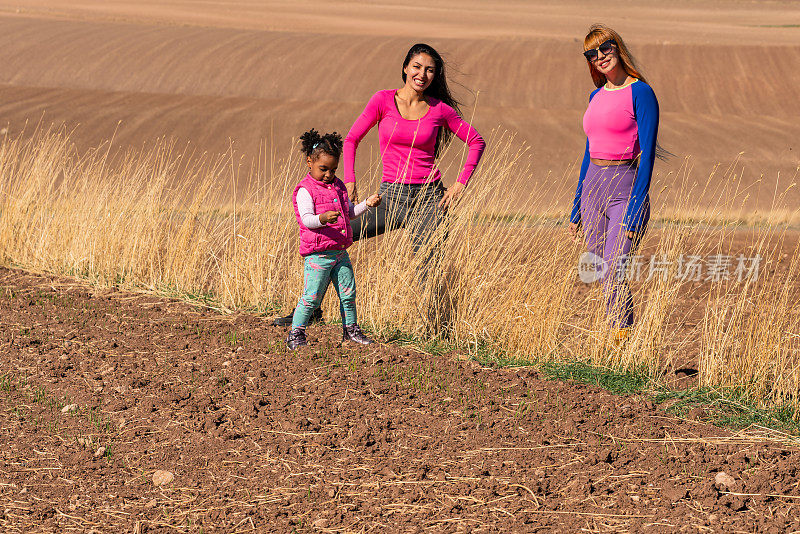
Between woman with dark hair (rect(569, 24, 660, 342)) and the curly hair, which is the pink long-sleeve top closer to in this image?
the curly hair

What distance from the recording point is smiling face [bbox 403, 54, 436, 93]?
17.3ft

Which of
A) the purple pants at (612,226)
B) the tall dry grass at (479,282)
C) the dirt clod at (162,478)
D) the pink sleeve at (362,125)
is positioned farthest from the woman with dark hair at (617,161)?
the dirt clod at (162,478)

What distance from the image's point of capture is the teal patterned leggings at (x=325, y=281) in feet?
16.5

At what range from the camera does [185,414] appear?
4359mm

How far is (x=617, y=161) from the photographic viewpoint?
5062 mm

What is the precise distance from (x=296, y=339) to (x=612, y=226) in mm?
1964

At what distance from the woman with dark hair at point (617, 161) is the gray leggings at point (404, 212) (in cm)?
91

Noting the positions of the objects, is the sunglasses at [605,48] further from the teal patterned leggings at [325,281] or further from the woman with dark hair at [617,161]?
the teal patterned leggings at [325,281]

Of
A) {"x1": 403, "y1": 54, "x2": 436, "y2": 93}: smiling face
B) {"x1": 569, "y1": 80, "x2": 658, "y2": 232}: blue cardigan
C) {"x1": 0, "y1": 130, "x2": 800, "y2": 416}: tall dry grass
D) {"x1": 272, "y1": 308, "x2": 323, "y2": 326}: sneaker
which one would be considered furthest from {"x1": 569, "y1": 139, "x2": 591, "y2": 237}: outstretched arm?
{"x1": 272, "y1": 308, "x2": 323, "y2": 326}: sneaker

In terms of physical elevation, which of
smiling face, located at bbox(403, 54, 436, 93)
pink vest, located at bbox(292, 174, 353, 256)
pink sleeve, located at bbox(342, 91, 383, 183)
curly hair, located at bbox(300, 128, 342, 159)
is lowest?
pink vest, located at bbox(292, 174, 353, 256)

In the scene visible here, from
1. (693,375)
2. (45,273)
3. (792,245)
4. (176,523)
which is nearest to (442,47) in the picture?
(792,245)

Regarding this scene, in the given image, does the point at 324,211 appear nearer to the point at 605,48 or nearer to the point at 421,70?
the point at 421,70

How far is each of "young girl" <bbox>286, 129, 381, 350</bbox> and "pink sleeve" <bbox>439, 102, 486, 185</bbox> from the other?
0.82 m

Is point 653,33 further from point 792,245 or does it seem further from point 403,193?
point 403,193
